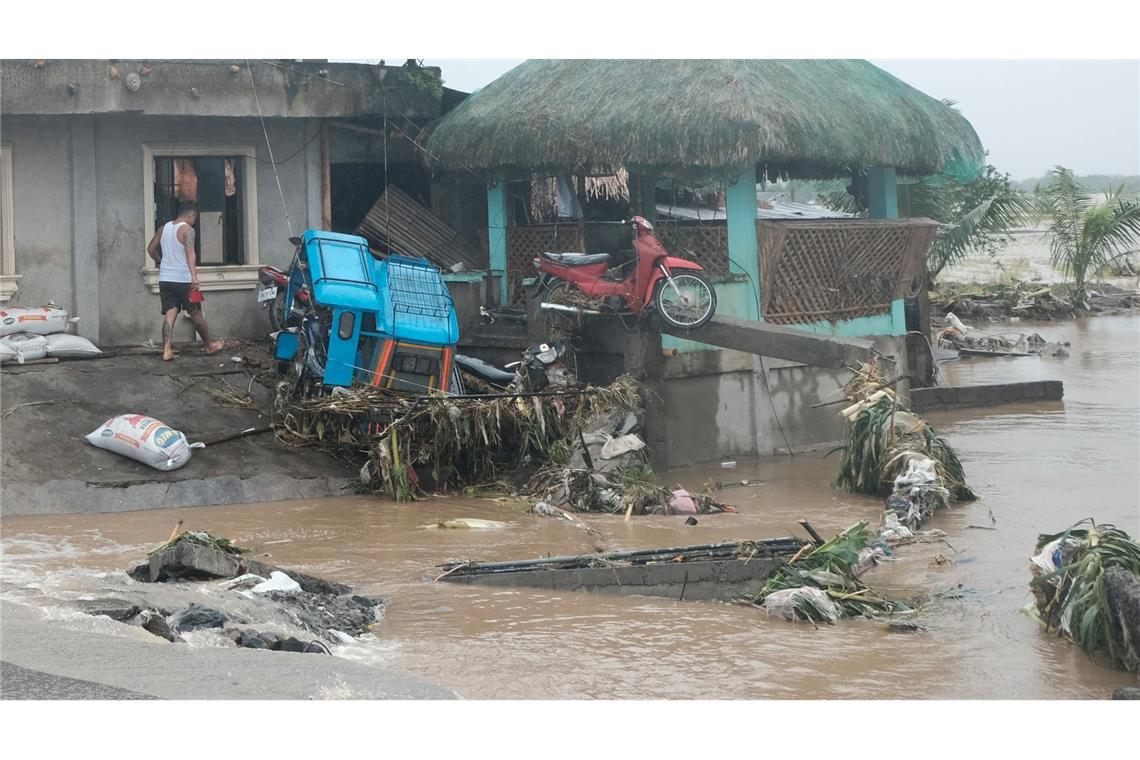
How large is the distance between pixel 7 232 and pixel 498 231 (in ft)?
17.2

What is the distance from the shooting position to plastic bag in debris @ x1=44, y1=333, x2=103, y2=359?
12.7 metres

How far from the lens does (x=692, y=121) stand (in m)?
13.3

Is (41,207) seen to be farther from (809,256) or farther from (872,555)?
(872,555)

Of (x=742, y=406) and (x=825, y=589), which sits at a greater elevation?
(x=742, y=406)

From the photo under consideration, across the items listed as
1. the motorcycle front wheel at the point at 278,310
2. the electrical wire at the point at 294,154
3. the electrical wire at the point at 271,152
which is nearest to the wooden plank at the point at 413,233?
the electrical wire at the point at 271,152

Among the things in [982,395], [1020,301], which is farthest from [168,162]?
[1020,301]

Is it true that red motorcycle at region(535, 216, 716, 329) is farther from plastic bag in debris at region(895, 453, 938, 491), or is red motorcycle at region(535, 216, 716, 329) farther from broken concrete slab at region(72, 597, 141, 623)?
broken concrete slab at region(72, 597, 141, 623)

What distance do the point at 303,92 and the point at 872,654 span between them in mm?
9683

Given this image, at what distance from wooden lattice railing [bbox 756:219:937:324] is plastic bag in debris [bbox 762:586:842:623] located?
6.78 metres

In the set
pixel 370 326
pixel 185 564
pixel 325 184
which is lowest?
pixel 185 564

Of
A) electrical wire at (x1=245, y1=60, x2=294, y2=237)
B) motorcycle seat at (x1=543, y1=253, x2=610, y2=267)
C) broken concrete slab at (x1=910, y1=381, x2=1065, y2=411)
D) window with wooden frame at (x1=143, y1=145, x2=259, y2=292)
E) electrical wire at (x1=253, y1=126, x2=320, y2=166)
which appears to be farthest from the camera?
broken concrete slab at (x1=910, y1=381, x2=1065, y2=411)

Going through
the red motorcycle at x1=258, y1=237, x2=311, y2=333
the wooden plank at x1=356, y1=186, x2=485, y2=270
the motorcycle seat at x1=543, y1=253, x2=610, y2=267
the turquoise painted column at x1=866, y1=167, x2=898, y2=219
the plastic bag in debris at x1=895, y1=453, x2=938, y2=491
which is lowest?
the plastic bag in debris at x1=895, y1=453, x2=938, y2=491

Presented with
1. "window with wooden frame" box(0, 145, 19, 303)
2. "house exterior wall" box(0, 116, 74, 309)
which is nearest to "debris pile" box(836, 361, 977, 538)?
"house exterior wall" box(0, 116, 74, 309)

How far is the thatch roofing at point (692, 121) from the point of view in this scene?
43.6 feet
